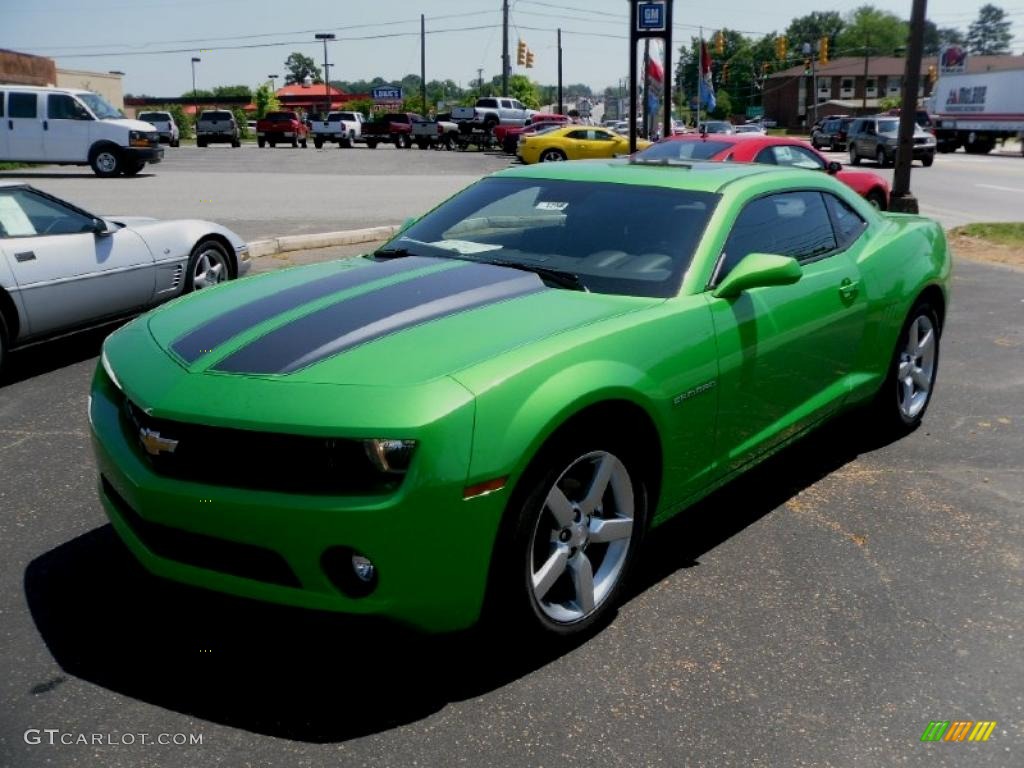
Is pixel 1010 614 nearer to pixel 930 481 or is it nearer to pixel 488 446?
pixel 930 481

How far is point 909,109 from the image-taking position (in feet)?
51.1

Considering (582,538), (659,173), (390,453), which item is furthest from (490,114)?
(390,453)

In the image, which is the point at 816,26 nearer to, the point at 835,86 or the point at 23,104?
the point at 835,86

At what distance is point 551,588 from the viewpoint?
10.7ft

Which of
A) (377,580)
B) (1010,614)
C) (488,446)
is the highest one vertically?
(488,446)

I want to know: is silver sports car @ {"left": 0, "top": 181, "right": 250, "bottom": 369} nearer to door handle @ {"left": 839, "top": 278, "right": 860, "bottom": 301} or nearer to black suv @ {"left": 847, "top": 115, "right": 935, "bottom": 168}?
door handle @ {"left": 839, "top": 278, "right": 860, "bottom": 301}

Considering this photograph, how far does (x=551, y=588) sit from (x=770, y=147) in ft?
37.8

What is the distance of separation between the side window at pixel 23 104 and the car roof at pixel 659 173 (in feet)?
79.6

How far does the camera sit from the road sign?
20547mm

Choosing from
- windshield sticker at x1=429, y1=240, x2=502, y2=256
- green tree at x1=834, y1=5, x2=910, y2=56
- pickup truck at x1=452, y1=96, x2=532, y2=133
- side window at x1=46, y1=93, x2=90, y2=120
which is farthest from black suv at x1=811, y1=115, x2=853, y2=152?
green tree at x1=834, y1=5, x2=910, y2=56

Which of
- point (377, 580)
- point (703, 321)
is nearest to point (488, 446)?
point (377, 580)

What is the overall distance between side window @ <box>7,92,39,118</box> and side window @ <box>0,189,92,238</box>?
2092 cm

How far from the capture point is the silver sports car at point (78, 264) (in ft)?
21.2

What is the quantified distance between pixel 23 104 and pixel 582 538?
86.2 feet
